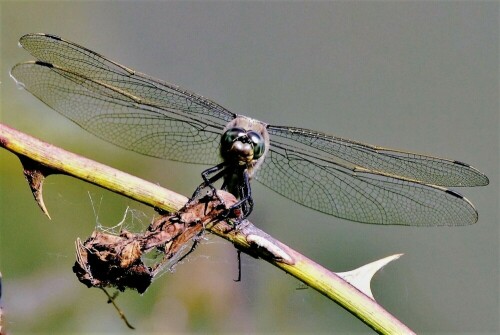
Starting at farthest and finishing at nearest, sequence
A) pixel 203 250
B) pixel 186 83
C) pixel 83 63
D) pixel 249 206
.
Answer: pixel 186 83 → pixel 203 250 → pixel 83 63 → pixel 249 206

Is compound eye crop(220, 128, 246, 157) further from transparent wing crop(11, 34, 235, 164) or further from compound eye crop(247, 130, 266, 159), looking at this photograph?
transparent wing crop(11, 34, 235, 164)

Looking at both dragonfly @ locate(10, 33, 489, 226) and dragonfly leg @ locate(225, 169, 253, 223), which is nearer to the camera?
dragonfly leg @ locate(225, 169, 253, 223)

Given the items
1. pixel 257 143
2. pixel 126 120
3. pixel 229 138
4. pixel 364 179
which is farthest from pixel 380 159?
pixel 126 120

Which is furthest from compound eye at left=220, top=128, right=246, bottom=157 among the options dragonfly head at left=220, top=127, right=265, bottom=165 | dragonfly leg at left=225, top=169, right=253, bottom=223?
dragonfly leg at left=225, top=169, right=253, bottom=223

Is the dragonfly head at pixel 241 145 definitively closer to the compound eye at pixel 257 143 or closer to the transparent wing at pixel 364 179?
the compound eye at pixel 257 143

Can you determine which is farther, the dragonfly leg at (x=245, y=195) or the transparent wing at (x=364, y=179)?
the transparent wing at (x=364, y=179)

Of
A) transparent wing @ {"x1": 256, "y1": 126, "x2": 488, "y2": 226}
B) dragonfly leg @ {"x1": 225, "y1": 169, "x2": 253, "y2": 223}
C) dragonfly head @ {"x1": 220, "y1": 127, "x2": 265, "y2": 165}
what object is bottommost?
dragonfly leg @ {"x1": 225, "y1": 169, "x2": 253, "y2": 223}

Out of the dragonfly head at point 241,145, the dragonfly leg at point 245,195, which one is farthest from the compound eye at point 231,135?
the dragonfly leg at point 245,195

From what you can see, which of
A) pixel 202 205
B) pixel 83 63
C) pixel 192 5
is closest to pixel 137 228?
pixel 83 63

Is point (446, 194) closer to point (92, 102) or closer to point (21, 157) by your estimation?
point (92, 102)
